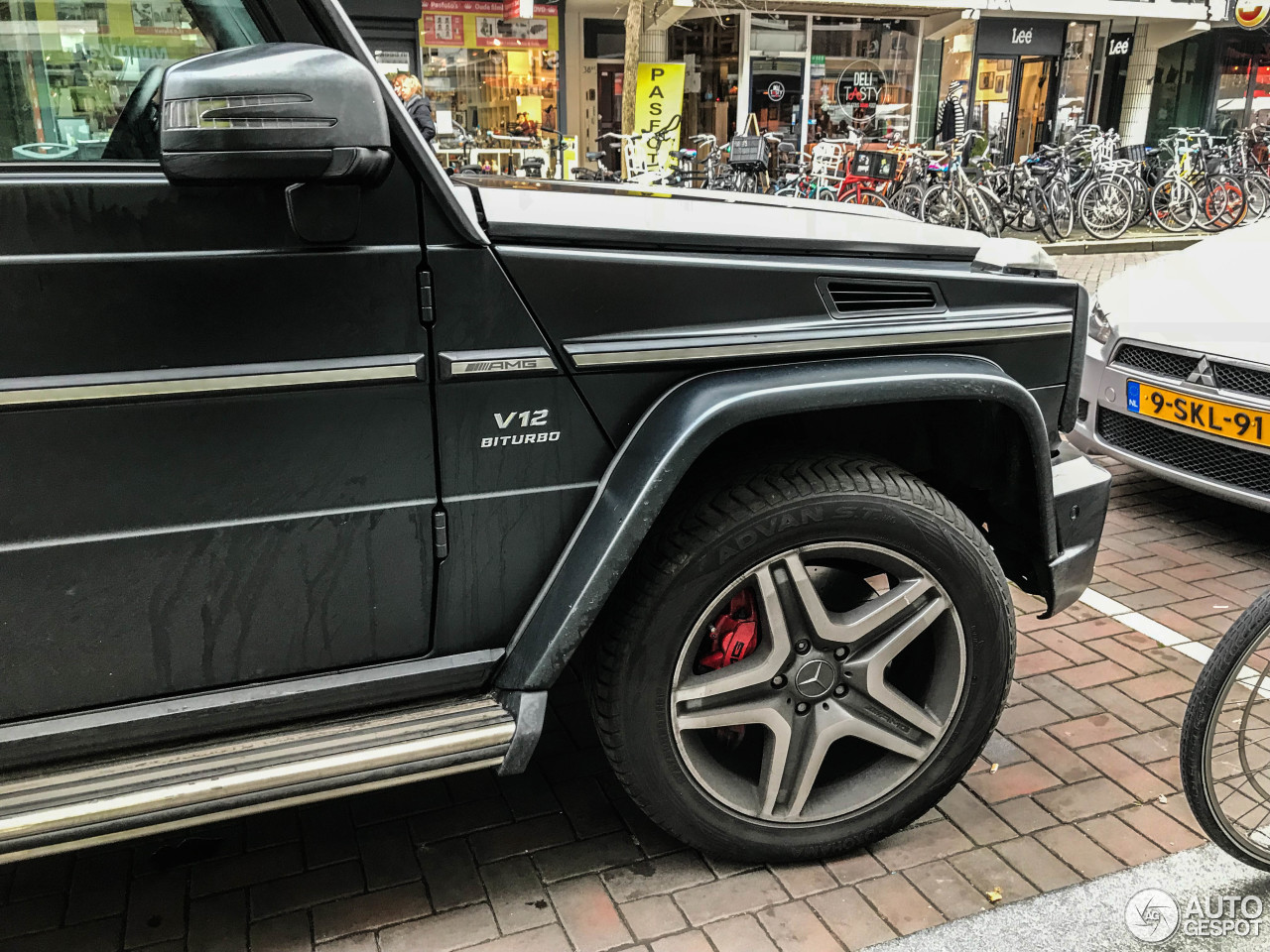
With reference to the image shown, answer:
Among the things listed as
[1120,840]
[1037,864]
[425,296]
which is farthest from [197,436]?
[1120,840]

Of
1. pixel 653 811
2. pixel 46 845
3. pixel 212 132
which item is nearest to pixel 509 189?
pixel 212 132

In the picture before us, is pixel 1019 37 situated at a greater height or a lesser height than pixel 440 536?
greater

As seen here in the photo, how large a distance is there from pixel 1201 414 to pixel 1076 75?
19.0 meters

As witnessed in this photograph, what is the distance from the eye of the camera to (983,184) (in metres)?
14.1

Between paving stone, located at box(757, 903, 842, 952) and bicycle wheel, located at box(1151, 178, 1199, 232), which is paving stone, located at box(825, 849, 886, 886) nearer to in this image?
paving stone, located at box(757, 903, 842, 952)

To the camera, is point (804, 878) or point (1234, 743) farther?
point (804, 878)

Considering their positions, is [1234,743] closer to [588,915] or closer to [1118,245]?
[588,915]

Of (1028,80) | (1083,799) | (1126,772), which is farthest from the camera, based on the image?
(1028,80)

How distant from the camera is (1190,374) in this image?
4.57 metres

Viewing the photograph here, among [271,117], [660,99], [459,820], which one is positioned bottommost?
[459,820]

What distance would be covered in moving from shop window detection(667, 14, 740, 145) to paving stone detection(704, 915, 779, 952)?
16.6 m

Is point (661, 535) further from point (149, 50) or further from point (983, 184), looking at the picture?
point (983, 184)

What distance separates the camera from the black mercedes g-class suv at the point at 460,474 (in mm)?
1821

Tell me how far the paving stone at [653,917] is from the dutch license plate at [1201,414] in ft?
10.4
